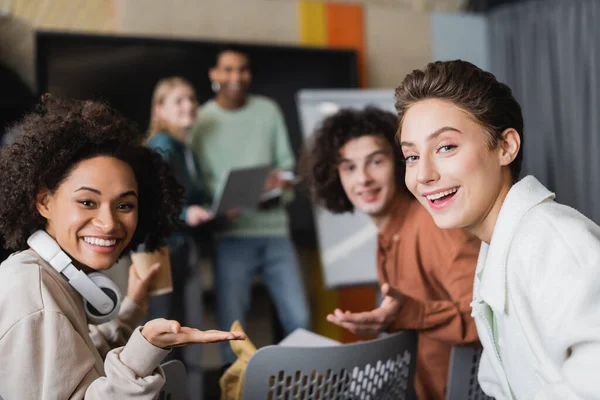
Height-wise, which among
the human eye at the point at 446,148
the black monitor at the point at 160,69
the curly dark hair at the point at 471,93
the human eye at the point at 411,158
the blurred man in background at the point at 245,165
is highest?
the black monitor at the point at 160,69

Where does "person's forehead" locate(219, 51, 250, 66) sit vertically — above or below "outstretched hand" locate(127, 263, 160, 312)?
above

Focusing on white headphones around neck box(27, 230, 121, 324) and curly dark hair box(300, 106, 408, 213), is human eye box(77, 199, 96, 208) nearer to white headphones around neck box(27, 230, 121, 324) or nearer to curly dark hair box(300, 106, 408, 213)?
white headphones around neck box(27, 230, 121, 324)

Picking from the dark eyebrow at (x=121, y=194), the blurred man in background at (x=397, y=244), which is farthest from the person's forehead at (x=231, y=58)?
the dark eyebrow at (x=121, y=194)

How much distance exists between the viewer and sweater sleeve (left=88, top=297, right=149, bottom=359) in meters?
1.40

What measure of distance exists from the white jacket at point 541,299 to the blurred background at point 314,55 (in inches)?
83.0

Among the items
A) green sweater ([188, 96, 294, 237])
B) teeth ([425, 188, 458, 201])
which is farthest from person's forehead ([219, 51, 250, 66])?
teeth ([425, 188, 458, 201])

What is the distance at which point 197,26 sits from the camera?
3.89m

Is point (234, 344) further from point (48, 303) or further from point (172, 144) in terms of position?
point (172, 144)

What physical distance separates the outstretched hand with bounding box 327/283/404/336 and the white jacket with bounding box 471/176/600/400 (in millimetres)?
206

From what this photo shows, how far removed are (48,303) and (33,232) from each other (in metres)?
0.27

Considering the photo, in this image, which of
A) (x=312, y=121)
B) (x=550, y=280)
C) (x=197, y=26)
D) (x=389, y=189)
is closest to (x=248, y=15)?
(x=197, y=26)

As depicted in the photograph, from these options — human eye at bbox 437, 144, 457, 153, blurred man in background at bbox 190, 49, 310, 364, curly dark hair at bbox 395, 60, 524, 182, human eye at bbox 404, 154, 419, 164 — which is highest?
curly dark hair at bbox 395, 60, 524, 182

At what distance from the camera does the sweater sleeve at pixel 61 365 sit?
3.32 feet

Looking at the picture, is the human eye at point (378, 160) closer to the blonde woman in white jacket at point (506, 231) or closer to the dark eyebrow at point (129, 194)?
the blonde woman in white jacket at point (506, 231)
